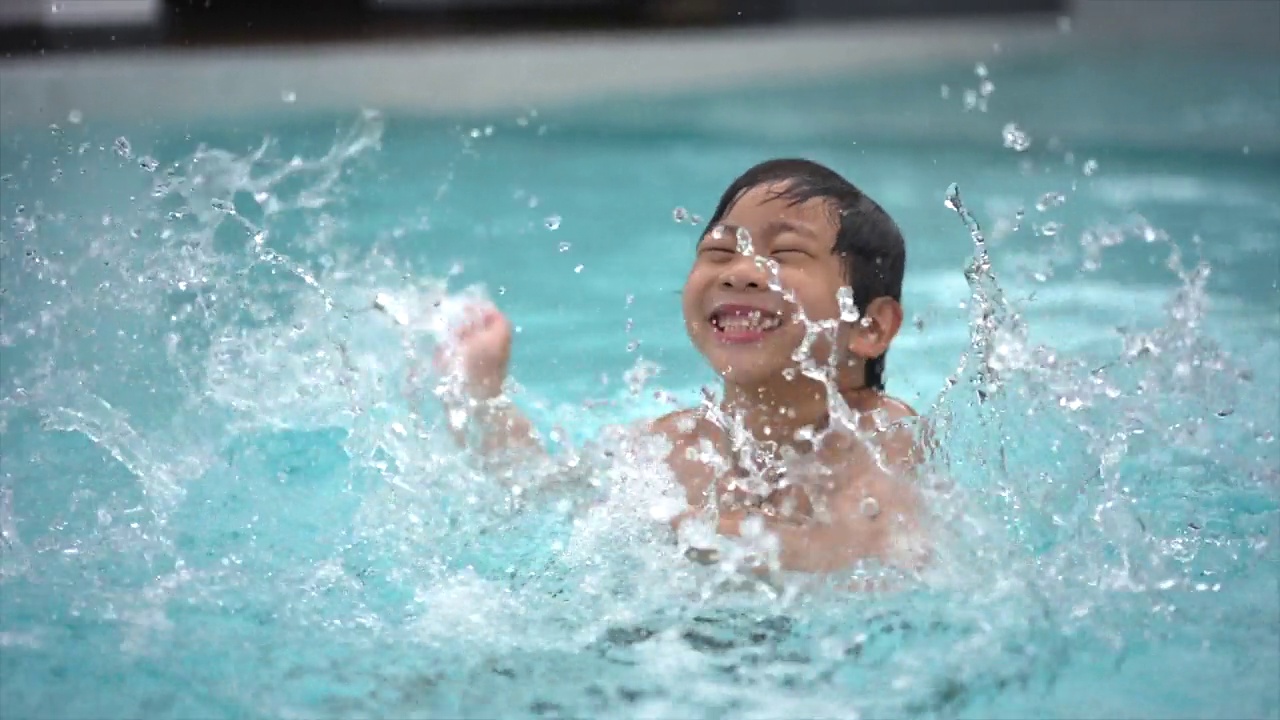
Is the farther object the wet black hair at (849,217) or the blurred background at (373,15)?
the blurred background at (373,15)

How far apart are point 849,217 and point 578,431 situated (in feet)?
3.19

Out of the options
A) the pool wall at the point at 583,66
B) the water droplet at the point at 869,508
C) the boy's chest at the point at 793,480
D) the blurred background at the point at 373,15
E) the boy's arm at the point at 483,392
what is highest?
the blurred background at the point at 373,15

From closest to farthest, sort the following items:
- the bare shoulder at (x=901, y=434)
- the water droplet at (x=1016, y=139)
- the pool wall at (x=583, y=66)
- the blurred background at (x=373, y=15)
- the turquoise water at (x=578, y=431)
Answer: the turquoise water at (x=578, y=431) → the bare shoulder at (x=901, y=434) → the water droplet at (x=1016, y=139) → the pool wall at (x=583, y=66) → the blurred background at (x=373, y=15)

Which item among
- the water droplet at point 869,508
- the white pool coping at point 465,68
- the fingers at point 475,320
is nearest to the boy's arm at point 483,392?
the fingers at point 475,320

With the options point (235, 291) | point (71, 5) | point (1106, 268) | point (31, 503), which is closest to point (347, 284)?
point (235, 291)

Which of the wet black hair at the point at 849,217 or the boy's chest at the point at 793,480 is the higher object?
the wet black hair at the point at 849,217

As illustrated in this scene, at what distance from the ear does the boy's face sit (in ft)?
0.21

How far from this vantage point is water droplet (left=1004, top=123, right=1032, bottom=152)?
167 inches

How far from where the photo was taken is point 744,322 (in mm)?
1946

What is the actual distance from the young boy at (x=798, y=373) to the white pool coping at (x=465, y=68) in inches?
110

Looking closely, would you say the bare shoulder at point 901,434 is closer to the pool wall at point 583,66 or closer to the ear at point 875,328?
the ear at point 875,328

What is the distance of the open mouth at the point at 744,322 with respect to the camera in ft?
6.36

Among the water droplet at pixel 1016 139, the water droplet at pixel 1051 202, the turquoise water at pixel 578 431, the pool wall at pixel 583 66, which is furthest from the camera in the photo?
the pool wall at pixel 583 66

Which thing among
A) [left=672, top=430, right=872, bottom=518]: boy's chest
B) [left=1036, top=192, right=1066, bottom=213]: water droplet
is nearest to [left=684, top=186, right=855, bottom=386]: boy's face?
[left=672, top=430, right=872, bottom=518]: boy's chest
